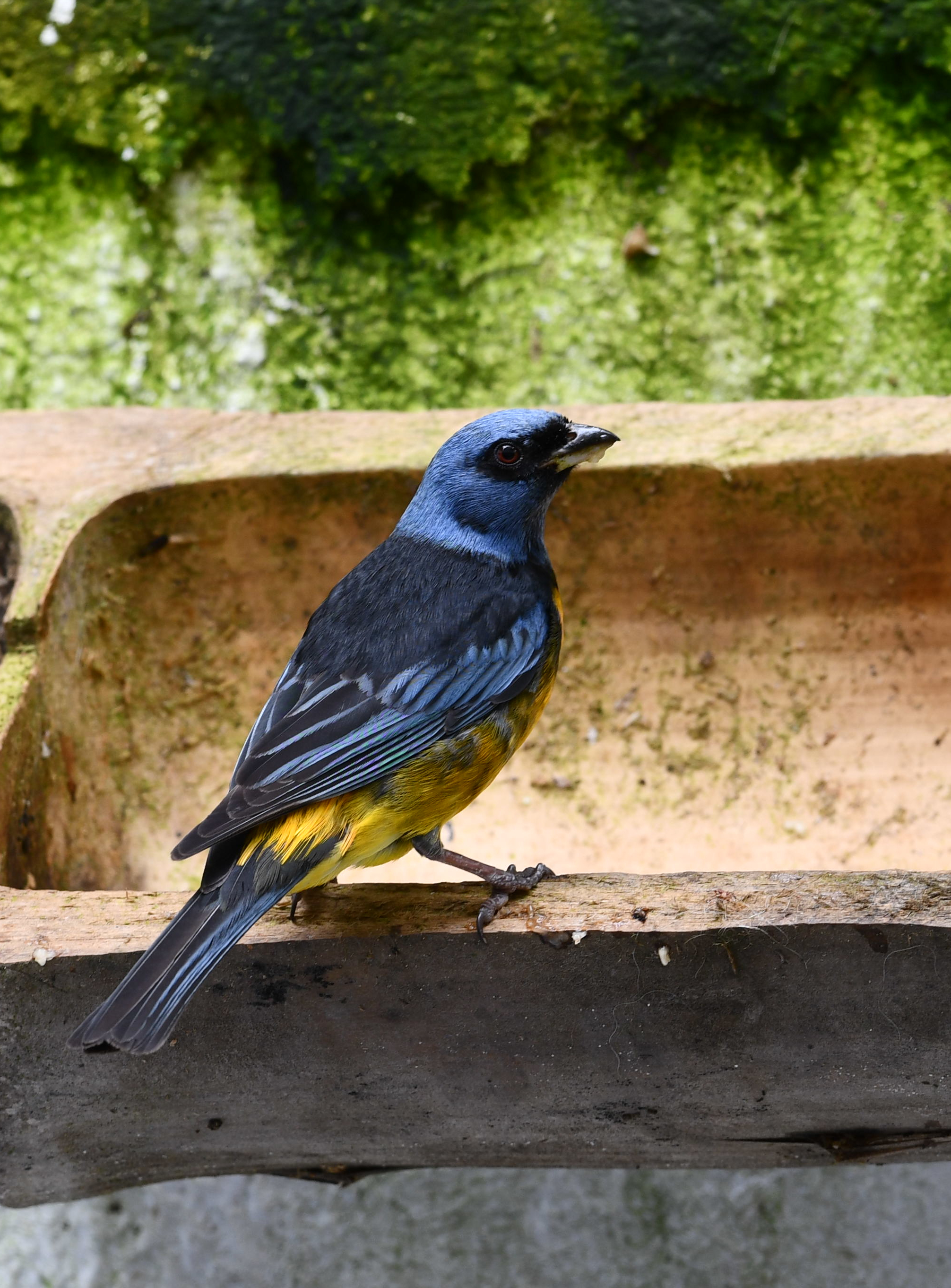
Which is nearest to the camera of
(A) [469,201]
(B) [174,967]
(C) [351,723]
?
(B) [174,967]

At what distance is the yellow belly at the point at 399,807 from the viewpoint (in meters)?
2.11

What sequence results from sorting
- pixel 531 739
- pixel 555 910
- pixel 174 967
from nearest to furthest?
pixel 174 967 < pixel 555 910 < pixel 531 739

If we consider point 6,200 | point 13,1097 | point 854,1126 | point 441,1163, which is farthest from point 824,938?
point 6,200

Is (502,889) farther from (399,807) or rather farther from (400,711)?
(400,711)

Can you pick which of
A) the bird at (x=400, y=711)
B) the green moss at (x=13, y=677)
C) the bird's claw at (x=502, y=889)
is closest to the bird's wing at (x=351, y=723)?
the bird at (x=400, y=711)

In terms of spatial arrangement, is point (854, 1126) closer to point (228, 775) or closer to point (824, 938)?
point (824, 938)

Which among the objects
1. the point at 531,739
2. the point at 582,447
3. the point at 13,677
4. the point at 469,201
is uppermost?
the point at 582,447

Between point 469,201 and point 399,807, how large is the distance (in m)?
2.99

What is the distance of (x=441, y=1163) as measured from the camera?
97.7 inches

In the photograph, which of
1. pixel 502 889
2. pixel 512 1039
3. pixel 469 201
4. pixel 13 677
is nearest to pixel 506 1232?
pixel 512 1039

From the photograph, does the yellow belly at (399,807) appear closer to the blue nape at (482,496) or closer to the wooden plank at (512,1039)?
the wooden plank at (512,1039)

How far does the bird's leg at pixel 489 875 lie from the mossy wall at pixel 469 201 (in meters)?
2.53

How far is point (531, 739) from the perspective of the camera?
3363 millimetres

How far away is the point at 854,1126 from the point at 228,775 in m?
1.67
